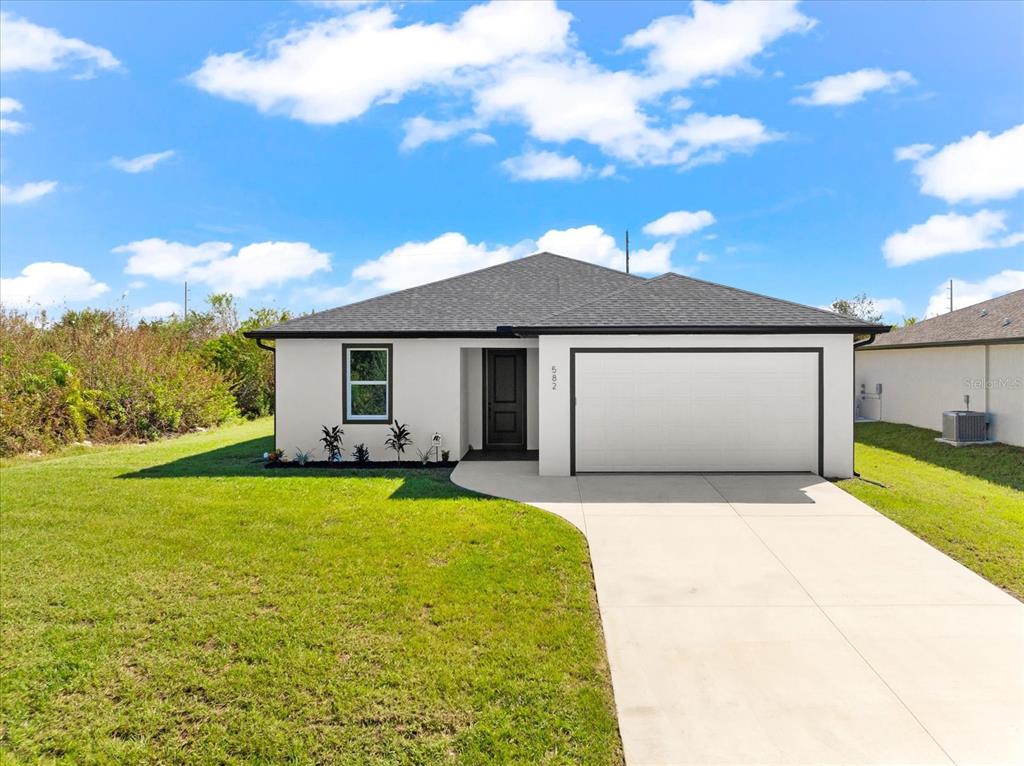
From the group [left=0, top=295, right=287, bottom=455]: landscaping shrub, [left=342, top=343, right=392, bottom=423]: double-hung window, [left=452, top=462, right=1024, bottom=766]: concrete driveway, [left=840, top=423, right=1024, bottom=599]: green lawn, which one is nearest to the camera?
[left=452, top=462, right=1024, bottom=766]: concrete driveway

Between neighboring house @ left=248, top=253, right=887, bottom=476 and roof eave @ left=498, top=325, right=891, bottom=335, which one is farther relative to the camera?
neighboring house @ left=248, top=253, right=887, bottom=476

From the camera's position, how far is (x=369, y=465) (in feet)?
35.2

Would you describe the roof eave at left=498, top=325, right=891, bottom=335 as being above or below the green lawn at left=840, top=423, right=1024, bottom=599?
above

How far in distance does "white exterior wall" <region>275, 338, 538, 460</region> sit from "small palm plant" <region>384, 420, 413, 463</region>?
0.11 metres

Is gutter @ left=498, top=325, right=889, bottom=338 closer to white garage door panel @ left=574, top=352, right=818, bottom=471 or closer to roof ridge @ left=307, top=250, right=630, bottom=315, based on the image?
white garage door panel @ left=574, top=352, right=818, bottom=471

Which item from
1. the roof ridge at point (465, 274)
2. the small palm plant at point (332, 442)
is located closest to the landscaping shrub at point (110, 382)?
the roof ridge at point (465, 274)

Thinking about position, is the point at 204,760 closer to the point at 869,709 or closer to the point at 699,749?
the point at 699,749

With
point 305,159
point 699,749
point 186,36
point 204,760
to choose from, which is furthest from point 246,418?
point 699,749

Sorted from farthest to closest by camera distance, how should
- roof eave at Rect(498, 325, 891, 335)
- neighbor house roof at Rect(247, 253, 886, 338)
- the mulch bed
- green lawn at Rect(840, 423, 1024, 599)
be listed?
1. the mulch bed
2. neighbor house roof at Rect(247, 253, 886, 338)
3. roof eave at Rect(498, 325, 891, 335)
4. green lawn at Rect(840, 423, 1024, 599)

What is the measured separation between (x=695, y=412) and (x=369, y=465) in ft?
21.6

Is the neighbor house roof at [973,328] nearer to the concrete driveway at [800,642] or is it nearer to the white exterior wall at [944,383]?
the white exterior wall at [944,383]

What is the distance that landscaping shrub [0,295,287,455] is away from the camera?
1327 cm

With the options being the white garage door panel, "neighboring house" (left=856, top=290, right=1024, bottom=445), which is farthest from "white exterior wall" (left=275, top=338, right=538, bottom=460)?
"neighboring house" (left=856, top=290, right=1024, bottom=445)

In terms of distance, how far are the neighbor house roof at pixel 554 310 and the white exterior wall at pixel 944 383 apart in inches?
282
